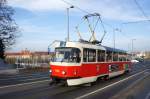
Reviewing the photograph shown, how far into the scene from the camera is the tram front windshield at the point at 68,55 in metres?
19.7

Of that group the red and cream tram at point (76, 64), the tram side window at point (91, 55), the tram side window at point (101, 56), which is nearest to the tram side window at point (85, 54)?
the red and cream tram at point (76, 64)

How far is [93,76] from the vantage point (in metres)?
22.1

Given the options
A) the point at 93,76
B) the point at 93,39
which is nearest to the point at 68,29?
the point at 93,39

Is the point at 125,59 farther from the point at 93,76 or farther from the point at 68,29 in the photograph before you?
the point at 93,76

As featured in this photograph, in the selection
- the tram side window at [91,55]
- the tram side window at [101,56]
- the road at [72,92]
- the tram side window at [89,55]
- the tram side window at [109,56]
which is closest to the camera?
the road at [72,92]

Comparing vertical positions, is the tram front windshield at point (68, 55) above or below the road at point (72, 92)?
above

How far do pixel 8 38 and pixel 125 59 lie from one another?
3061 centimetres

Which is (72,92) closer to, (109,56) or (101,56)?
(101,56)

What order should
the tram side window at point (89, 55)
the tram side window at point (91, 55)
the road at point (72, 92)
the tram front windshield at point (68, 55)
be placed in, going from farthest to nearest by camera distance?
the tram side window at point (91, 55) → the tram side window at point (89, 55) → the tram front windshield at point (68, 55) → the road at point (72, 92)

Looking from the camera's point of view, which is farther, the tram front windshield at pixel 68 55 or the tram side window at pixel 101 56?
the tram side window at pixel 101 56

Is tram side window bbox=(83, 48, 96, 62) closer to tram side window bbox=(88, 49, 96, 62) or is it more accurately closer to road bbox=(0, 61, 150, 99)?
tram side window bbox=(88, 49, 96, 62)

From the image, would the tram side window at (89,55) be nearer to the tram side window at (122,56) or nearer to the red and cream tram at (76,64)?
the red and cream tram at (76,64)

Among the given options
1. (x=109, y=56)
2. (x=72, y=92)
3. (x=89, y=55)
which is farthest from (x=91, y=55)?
(x=109, y=56)

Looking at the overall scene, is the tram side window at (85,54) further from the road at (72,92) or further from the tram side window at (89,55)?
the road at (72,92)
